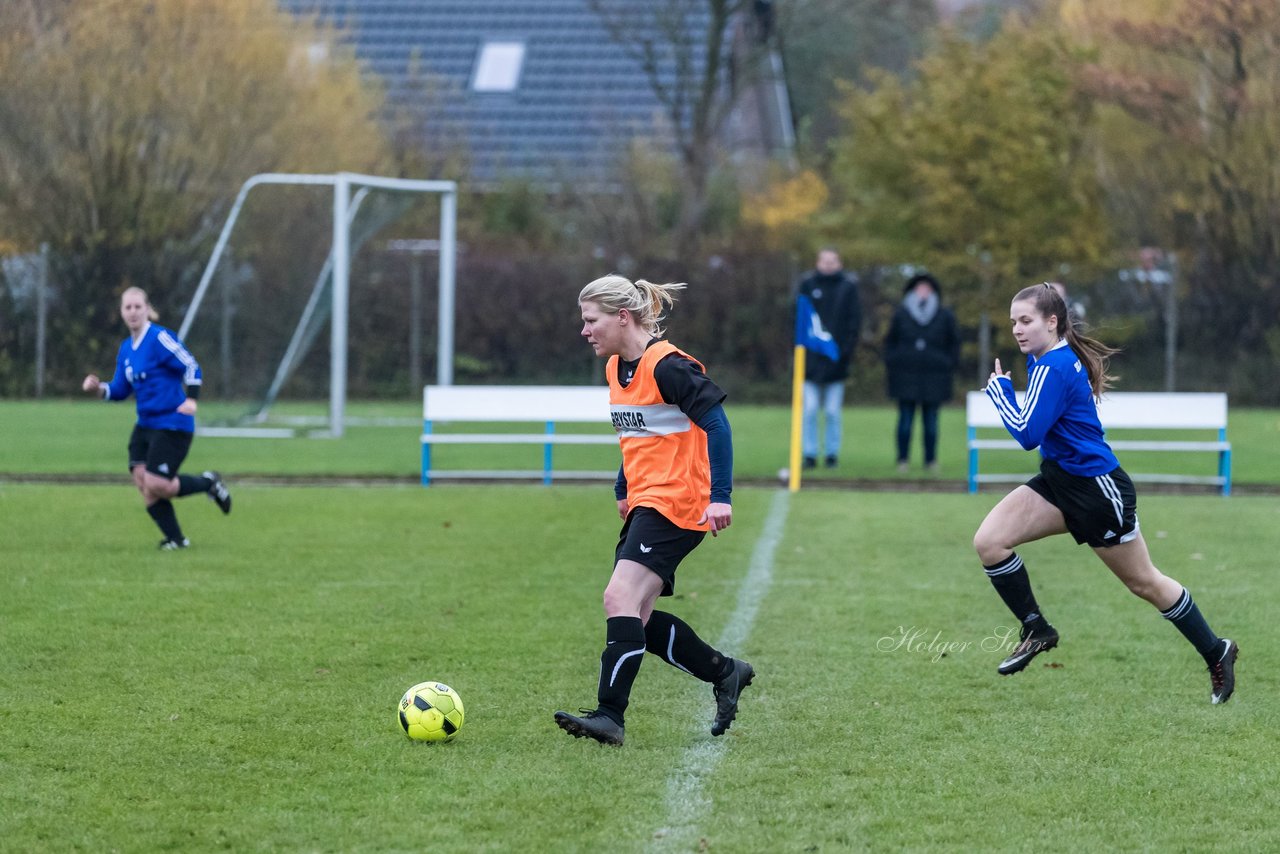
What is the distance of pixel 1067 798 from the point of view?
5.05m

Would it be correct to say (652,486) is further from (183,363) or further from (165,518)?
(165,518)

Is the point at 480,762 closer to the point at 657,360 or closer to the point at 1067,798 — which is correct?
the point at 657,360

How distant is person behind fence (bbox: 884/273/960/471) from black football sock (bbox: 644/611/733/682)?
1010 centimetres

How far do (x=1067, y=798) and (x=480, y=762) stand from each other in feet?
6.22

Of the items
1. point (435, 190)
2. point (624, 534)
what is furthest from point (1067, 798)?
point (435, 190)

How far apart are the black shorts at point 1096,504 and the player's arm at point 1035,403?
26 cm

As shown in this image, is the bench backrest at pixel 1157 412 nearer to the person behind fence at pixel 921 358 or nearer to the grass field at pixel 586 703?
the person behind fence at pixel 921 358

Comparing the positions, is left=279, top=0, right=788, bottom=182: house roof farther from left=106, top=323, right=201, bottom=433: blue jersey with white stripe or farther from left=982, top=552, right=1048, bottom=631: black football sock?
left=982, top=552, right=1048, bottom=631: black football sock

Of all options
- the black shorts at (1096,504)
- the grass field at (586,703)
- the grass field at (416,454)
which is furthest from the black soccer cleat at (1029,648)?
the grass field at (416,454)

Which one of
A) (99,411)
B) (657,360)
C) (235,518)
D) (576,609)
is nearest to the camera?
(657,360)

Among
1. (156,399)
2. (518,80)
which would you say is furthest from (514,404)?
(518,80)

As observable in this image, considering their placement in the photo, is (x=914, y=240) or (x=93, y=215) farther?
(x=914, y=240)

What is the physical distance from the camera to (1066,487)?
653 cm

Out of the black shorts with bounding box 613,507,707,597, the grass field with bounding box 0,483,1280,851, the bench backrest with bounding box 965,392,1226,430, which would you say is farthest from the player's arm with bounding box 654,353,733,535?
the bench backrest with bounding box 965,392,1226,430
